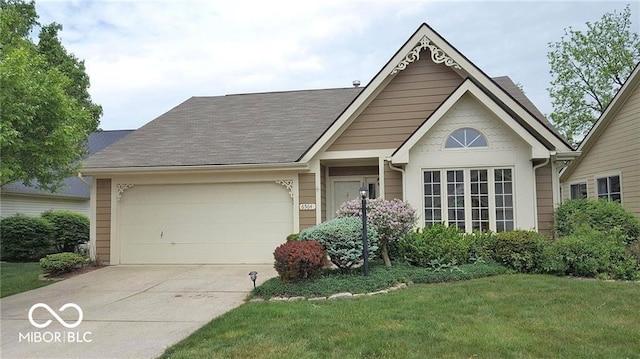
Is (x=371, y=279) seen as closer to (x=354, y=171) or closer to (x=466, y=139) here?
(x=466, y=139)

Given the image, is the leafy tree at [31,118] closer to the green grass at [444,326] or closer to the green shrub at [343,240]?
the green grass at [444,326]

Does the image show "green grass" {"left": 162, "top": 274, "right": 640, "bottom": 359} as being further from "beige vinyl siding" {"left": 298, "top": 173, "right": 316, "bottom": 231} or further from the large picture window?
"beige vinyl siding" {"left": 298, "top": 173, "right": 316, "bottom": 231}

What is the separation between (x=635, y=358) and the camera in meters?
4.61

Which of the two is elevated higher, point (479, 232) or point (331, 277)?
point (479, 232)

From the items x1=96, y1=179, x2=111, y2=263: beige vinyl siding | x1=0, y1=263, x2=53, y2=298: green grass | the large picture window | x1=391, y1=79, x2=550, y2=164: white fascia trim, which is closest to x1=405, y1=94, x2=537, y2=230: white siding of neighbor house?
the large picture window

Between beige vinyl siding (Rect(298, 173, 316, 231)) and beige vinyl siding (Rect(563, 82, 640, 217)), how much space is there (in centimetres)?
886

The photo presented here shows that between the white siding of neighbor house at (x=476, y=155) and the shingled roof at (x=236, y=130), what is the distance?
1275 millimetres

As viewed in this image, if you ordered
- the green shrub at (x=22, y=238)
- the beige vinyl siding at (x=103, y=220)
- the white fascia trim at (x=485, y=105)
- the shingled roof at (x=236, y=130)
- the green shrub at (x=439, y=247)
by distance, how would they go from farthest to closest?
the green shrub at (x=22, y=238) < the beige vinyl siding at (x=103, y=220) < the shingled roof at (x=236, y=130) < the white fascia trim at (x=485, y=105) < the green shrub at (x=439, y=247)

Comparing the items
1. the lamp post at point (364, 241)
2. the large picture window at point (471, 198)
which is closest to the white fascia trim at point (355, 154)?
the large picture window at point (471, 198)

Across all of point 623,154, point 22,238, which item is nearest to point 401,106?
point 623,154

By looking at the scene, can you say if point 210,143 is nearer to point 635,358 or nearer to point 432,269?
point 432,269

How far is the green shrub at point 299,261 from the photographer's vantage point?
8128mm

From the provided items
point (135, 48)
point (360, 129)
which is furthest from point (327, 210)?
point (135, 48)

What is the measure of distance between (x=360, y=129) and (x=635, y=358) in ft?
26.9
